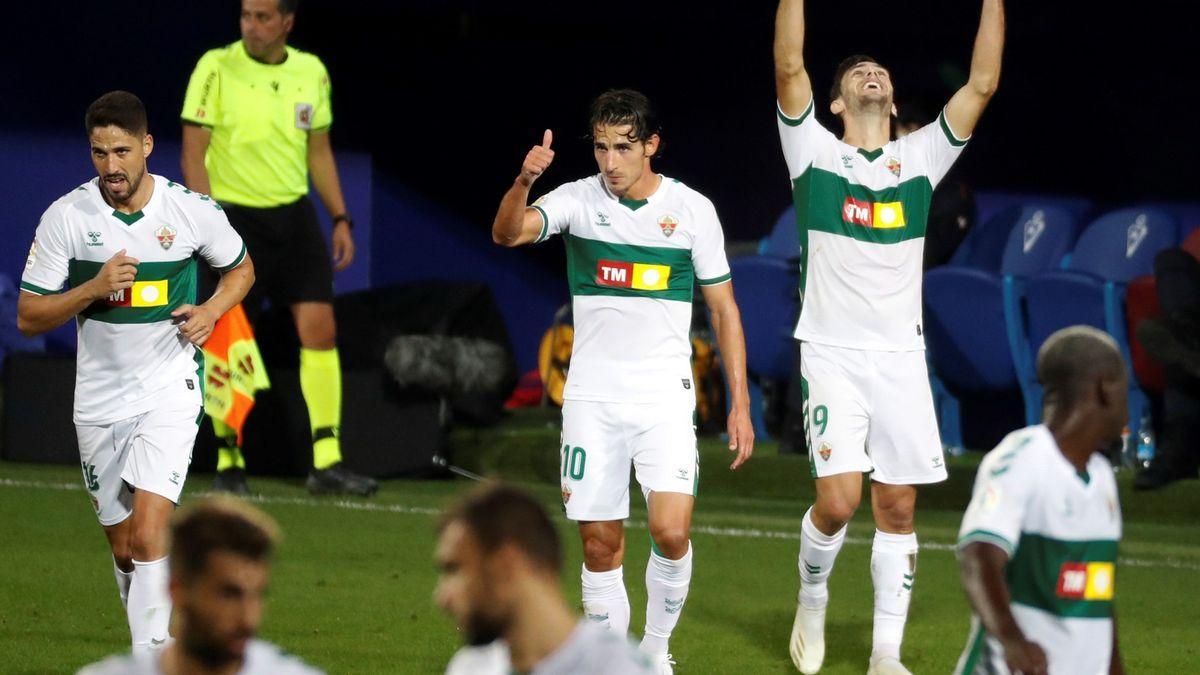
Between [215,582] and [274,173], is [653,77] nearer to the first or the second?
[274,173]

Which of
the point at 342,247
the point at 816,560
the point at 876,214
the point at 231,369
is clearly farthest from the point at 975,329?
the point at 816,560

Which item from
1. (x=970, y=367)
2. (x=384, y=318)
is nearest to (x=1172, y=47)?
(x=970, y=367)

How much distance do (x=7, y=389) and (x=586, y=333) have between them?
20.5 ft

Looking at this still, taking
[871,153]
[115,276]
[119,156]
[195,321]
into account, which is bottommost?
[195,321]

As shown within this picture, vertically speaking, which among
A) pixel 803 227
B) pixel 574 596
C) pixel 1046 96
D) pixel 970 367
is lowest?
pixel 574 596

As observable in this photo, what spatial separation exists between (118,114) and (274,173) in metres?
4.34

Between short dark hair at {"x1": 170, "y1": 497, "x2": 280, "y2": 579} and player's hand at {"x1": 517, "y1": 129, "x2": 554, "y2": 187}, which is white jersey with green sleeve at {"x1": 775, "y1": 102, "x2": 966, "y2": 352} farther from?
short dark hair at {"x1": 170, "y1": 497, "x2": 280, "y2": 579}

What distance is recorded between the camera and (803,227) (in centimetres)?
716

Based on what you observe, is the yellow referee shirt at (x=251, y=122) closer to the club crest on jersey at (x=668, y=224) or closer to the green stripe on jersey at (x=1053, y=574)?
the club crest on jersey at (x=668, y=224)

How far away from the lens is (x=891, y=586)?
6.80m

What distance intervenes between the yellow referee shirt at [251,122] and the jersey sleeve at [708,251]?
14.0ft

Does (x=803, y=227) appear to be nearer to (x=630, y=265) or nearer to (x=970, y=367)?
(x=630, y=265)

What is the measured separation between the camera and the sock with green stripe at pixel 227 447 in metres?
10.5

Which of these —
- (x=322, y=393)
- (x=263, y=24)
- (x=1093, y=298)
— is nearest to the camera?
(x=263, y=24)
